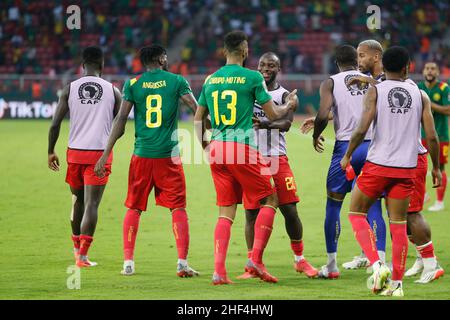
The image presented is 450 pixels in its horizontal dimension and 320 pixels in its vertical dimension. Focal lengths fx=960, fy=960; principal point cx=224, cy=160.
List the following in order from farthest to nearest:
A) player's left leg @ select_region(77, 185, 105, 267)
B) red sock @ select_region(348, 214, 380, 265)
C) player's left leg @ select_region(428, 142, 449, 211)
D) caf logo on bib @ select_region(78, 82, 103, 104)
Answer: player's left leg @ select_region(428, 142, 449, 211) → caf logo on bib @ select_region(78, 82, 103, 104) → player's left leg @ select_region(77, 185, 105, 267) → red sock @ select_region(348, 214, 380, 265)

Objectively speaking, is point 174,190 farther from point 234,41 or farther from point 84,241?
point 234,41

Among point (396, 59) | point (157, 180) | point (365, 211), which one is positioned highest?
point (396, 59)

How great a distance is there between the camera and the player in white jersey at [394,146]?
8.42 metres

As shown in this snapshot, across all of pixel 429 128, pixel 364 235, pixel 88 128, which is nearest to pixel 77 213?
pixel 88 128

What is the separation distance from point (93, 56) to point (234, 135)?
6.83 ft

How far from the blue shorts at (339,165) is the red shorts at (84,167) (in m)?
2.35

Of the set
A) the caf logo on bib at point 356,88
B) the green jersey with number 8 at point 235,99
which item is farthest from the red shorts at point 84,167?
the caf logo on bib at point 356,88

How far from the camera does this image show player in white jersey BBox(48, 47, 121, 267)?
33.5 ft

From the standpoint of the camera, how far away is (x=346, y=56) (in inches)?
384

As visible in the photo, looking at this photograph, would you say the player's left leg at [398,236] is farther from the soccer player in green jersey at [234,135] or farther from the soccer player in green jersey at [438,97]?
the soccer player in green jersey at [438,97]

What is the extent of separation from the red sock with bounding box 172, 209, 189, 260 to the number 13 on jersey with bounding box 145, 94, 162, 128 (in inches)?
36.1

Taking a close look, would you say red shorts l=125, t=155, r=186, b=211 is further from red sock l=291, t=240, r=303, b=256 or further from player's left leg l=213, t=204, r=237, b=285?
red sock l=291, t=240, r=303, b=256

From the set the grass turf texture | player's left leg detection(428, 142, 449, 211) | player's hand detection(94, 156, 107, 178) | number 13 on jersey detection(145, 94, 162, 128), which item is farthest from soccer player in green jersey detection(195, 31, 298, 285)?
player's left leg detection(428, 142, 449, 211)

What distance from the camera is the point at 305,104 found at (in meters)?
36.1
